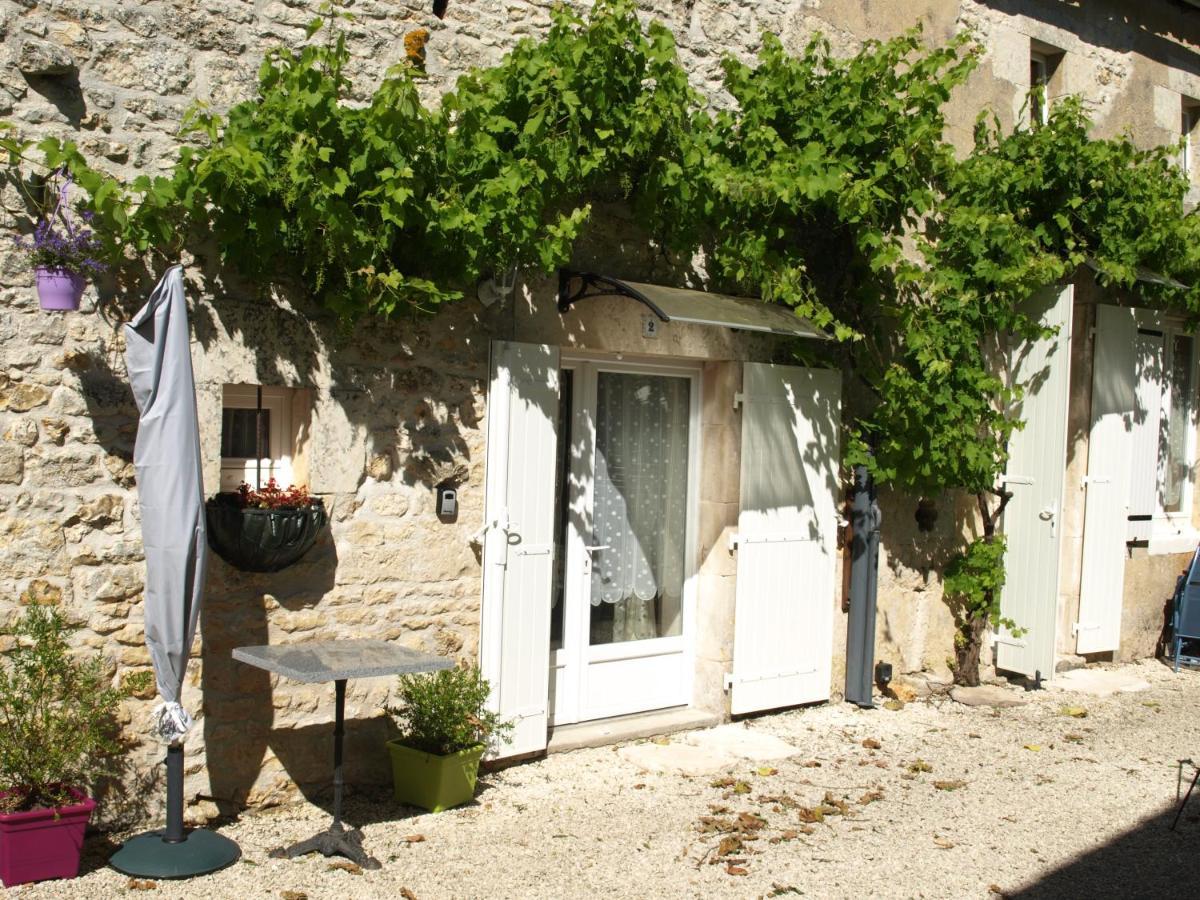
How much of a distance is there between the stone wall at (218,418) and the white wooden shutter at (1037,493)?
2943 millimetres

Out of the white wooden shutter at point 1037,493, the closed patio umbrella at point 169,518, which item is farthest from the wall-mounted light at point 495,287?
the white wooden shutter at point 1037,493

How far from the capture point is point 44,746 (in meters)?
4.21

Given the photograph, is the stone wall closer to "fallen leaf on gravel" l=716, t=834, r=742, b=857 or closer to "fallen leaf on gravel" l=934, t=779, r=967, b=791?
"fallen leaf on gravel" l=716, t=834, r=742, b=857

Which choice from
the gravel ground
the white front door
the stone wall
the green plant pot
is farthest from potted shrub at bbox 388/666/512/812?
the white front door

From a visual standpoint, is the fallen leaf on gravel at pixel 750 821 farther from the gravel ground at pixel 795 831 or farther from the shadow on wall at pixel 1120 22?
the shadow on wall at pixel 1120 22

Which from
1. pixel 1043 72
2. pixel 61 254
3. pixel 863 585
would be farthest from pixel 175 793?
pixel 1043 72

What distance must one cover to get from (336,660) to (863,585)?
12.0 feet

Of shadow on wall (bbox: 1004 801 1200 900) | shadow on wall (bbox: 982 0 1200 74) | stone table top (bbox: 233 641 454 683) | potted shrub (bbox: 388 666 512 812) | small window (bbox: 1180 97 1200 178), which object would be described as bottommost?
shadow on wall (bbox: 1004 801 1200 900)

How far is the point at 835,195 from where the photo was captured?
6.53 meters

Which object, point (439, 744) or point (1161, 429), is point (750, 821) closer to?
point (439, 744)

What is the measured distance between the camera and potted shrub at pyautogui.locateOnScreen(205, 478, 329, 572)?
15.7 ft

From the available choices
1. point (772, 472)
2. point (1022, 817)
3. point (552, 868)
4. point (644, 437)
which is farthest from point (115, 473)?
point (1022, 817)

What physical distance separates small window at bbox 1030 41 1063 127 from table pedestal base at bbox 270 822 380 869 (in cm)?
643

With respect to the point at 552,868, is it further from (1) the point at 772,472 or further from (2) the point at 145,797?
(1) the point at 772,472
